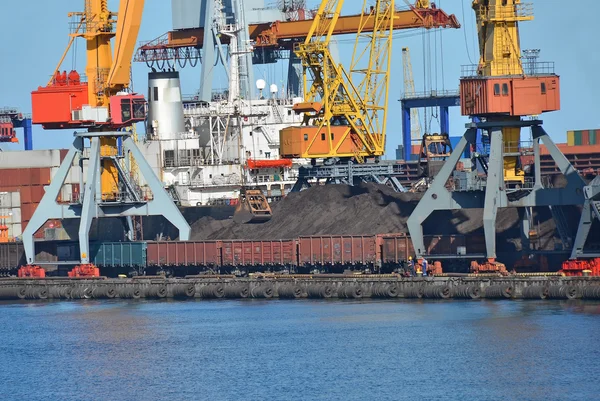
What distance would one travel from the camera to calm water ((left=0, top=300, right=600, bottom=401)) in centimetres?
5028

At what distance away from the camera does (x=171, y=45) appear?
373 feet

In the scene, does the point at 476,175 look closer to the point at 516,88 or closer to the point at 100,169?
the point at 516,88

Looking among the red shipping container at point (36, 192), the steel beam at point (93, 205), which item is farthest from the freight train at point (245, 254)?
the red shipping container at point (36, 192)

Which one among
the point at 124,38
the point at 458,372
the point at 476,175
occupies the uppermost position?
the point at 124,38

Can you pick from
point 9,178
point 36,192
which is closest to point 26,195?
point 36,192

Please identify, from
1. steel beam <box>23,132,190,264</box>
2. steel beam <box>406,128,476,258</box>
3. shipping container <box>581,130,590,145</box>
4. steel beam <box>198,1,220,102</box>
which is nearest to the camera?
steel beam <box>406,128,476,258</box>

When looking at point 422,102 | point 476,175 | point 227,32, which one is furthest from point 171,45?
point 476,175

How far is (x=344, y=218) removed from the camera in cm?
8338

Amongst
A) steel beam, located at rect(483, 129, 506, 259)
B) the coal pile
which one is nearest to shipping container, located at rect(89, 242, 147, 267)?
the coal pile

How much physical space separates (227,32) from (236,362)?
51.7m

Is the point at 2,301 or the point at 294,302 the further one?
the point at 2,301

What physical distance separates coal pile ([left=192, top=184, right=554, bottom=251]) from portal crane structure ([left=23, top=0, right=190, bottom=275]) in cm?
430

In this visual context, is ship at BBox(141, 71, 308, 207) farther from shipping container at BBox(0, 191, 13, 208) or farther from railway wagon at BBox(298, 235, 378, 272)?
railway wagon at BBox(298, 235, 378, 272)

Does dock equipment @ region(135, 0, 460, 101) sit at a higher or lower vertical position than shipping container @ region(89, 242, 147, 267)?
higher
